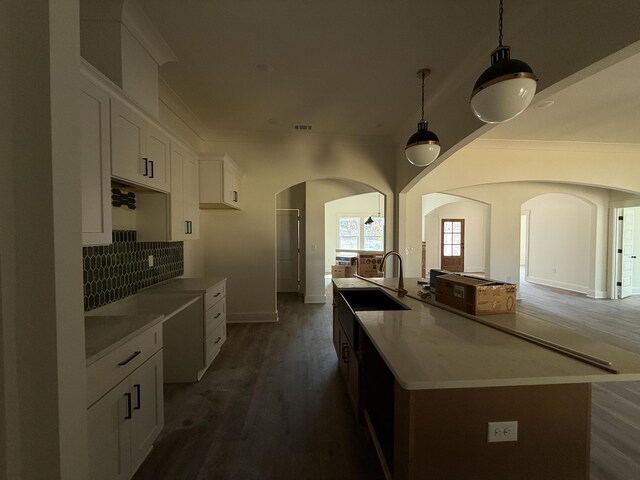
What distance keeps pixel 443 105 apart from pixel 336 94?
1.24 m

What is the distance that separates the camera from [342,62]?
2533mm

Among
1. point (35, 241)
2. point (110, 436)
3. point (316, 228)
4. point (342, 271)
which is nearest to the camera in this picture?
point (35, 241)

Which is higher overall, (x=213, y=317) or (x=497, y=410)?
(x=497, y=410)

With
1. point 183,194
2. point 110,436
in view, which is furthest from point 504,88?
point 183,194

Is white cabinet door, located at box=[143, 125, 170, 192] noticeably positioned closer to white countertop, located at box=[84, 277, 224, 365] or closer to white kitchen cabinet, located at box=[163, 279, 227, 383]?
white countertop, located at box=[84, 277, 224, 365]

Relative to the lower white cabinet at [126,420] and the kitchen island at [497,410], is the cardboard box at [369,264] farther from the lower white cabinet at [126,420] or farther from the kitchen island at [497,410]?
the kitchen island at [497,410]

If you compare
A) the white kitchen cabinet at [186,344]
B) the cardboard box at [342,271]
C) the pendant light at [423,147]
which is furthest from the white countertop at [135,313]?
the cardboard box at [342,271]

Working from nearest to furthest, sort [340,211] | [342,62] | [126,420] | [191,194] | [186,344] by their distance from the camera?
[126,420] < [342,62] < [186,344] < [191,194] < [340,211]

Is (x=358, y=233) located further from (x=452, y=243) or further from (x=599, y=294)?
(x=599, y=294)

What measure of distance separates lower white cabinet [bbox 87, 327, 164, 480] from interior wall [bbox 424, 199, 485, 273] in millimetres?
9950

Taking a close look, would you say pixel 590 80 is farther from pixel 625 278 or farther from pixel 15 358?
pixel 625 278

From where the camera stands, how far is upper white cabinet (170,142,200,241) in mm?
2674

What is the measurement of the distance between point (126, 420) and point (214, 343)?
1.53 m

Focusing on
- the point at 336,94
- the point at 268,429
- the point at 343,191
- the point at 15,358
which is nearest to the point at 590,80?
the point at 336,94
